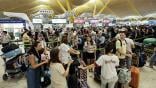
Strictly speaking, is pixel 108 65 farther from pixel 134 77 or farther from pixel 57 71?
pixel 134 77

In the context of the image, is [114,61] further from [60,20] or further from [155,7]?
[155,7]

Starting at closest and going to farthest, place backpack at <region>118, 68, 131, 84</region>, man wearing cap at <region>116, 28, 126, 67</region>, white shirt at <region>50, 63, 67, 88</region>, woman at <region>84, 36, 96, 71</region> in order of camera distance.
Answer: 1. white shirt at <region>50, 63, 67, 88</region>
2. backpack at <region>118, 68, 131, 84</region>
3. man wearing cap at <region>116, 28, 126, 67</region>
4. woman at <region>84, 36, 96, 71</region>

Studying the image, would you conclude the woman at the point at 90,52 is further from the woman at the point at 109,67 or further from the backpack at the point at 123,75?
the woman at the point at 109,67

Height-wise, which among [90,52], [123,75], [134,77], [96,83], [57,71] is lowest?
[96,83]

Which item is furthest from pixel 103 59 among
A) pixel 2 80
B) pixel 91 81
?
pixel 2 80

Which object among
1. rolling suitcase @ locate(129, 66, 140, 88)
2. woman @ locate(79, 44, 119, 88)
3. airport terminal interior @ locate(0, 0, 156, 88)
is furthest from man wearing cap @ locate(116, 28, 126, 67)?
woman @ locate(79, 44, 119, 88)

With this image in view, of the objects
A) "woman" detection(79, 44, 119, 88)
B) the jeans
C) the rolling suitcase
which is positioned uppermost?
"woman" detection(79, 44, 119, 88)

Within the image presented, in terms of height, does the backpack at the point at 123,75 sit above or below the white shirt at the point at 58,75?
below

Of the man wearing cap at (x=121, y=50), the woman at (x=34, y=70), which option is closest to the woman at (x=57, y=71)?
the woman at (x=34, y=70)

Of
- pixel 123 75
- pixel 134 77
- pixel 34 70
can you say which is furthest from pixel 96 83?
pixel 34 70

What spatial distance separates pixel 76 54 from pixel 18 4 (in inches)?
1612

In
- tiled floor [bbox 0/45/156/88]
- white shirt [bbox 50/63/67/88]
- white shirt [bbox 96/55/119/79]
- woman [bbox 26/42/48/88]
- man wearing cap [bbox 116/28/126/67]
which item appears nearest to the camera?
white shirt [bbox 50/63/67/88]

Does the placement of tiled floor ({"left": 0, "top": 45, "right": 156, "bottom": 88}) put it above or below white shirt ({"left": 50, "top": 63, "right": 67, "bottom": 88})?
below

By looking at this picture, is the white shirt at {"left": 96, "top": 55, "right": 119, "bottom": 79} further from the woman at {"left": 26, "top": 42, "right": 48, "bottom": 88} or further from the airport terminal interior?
the woman at {"left": 26, "top": 42, "right": 48, "bottom": 88}
